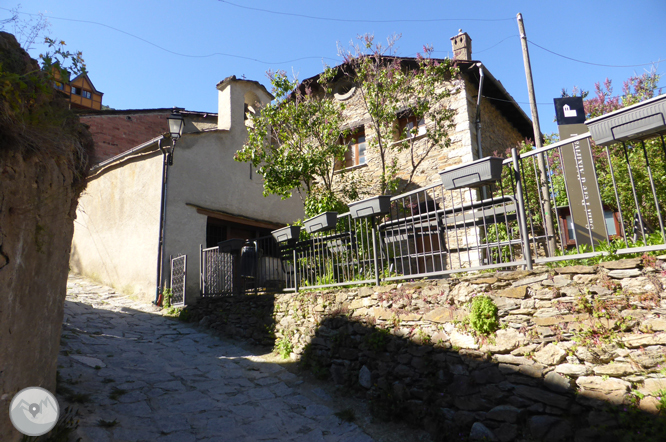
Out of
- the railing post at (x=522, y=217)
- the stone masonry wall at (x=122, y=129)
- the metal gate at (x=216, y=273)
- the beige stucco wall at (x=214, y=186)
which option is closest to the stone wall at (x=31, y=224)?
the railing post at (x=522, y=217)

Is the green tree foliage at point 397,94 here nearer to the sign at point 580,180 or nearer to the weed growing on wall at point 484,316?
the sign at point 580,180

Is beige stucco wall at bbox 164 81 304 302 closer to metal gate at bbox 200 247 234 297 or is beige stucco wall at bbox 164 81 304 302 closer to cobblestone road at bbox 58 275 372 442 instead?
metal gate at bbox 200 247 234 297

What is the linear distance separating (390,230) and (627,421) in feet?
10.5

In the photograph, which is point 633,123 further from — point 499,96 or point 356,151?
point 499,96

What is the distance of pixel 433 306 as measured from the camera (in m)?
4.34

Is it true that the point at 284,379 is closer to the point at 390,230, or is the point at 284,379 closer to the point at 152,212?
the point at 390,230

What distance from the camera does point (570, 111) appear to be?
7.12m

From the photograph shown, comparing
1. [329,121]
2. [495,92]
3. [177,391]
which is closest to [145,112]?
[329,121]

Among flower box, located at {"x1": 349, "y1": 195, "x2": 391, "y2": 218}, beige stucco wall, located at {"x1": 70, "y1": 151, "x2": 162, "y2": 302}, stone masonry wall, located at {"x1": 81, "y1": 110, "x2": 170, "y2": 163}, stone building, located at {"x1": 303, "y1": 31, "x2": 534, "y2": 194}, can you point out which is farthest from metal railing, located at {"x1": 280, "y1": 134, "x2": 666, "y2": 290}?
stone masonry wall, located at {"x1": 81, "y1": 110, "x2": 170, "y2": 163}

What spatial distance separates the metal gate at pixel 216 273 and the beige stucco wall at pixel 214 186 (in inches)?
31.6

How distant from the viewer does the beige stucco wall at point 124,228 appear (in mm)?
9797

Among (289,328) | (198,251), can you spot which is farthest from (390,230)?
(198,251)

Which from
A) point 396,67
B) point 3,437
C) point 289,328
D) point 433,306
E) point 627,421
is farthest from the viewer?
point 396,67

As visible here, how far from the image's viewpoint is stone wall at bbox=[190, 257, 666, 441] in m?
2.89
